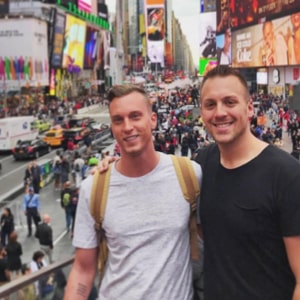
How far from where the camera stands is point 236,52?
73250 mm

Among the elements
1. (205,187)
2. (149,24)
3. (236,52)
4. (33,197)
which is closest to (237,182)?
(205,187)

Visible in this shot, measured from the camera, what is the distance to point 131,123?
2604 mm

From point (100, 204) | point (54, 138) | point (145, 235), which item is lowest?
point (54, 138)

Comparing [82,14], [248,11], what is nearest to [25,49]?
[248,11]

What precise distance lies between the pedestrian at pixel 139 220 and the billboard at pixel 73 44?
67467mm

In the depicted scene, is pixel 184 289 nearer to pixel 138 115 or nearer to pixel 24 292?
pixel 138 115

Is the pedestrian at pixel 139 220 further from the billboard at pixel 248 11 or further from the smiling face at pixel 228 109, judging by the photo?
the billboard at pixel 248 11

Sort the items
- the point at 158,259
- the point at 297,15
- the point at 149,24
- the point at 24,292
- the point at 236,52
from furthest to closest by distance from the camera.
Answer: the point at 149,24 → the point at 236,52 → the point at 297,15 → the point at 24,292 → the point at 158,259

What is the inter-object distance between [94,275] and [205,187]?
69 centimetres

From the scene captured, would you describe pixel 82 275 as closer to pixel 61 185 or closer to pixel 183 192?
pixel 183 192

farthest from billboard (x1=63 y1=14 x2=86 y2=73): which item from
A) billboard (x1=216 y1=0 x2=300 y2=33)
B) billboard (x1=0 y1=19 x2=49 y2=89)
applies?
billboard (x1=216 y1=0 x2=300 y2=33)

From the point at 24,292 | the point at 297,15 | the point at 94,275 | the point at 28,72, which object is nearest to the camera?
the point at 94,275

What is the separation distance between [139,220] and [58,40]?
6507cm

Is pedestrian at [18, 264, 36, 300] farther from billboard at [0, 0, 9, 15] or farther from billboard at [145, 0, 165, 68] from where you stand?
billboard at [145, 0, 165, 68]
